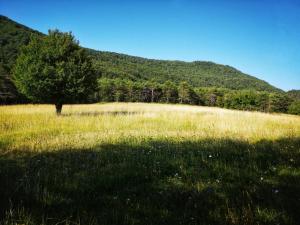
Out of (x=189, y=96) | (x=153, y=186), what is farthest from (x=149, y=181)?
→ (x=189, y=96)

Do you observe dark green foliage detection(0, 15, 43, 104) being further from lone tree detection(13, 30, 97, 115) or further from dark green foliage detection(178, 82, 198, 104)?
dark green foliage detection(178, 82, 198, 104)

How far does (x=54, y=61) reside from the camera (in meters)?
20.2

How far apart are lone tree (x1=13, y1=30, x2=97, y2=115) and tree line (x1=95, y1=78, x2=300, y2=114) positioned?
70.3 metres

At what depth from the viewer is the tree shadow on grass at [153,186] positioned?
3719 mm

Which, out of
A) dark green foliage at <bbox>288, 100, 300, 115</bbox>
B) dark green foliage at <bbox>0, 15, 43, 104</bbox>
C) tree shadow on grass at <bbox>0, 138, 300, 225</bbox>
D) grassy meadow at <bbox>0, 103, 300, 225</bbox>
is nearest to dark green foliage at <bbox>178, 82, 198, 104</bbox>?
dark green foliage at <bbox>288, 100, 300, 115</bbox>

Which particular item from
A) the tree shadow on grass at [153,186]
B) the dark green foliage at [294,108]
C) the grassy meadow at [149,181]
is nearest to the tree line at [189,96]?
the dark green foliage at [294,108]

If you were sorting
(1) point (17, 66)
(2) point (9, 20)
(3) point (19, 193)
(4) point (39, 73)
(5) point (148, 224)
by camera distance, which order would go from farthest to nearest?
(2) point (9, 20) → (1) point (17, 66) → (4) point (39, 73) → (3) point (19, 193) → (5) point (148, 224)

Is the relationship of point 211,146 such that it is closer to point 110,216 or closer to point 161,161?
point 161,161

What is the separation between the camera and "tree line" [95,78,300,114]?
3750 inches

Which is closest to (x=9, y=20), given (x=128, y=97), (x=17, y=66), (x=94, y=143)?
(x=128, y=97)

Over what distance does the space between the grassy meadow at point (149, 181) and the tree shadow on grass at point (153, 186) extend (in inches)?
0.6

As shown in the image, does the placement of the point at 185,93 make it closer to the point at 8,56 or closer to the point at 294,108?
the point at 294,108

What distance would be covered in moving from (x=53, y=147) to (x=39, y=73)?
12694 mm

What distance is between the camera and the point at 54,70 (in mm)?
19391
